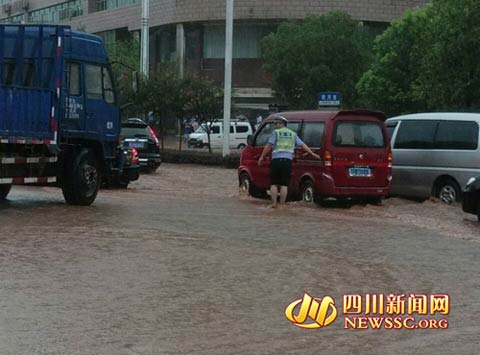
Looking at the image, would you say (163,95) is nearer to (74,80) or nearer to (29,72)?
(74,80)

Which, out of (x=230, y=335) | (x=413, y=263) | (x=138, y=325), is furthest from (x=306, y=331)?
(x=413, y=263)

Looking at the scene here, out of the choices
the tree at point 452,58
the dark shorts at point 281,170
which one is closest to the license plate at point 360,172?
the dark shorts at point 281,170

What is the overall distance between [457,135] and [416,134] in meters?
1.22

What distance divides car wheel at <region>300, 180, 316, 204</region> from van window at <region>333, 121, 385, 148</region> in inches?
37.6

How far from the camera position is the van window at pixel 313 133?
1536cm

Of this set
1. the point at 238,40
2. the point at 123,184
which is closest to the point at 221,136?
the point at 238,40

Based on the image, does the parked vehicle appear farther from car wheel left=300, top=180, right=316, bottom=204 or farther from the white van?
the white van

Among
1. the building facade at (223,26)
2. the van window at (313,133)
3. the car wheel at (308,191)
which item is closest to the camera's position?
the van window at (313,133)

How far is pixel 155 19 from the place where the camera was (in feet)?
233

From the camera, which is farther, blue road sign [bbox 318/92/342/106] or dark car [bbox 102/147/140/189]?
blue road sign [bbox 318/92/342/106]

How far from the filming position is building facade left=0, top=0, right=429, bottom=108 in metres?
64.6

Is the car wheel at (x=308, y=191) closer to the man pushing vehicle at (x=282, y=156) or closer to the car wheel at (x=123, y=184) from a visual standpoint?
the man pushing vehicle at (x=282, y=156)

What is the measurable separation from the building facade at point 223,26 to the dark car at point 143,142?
1409 inches

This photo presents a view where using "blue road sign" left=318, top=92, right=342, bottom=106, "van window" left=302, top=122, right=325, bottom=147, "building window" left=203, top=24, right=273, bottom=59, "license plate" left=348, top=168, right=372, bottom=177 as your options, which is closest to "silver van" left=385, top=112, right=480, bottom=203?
"license plate" left=348, top=168, right=372, bottom=177
